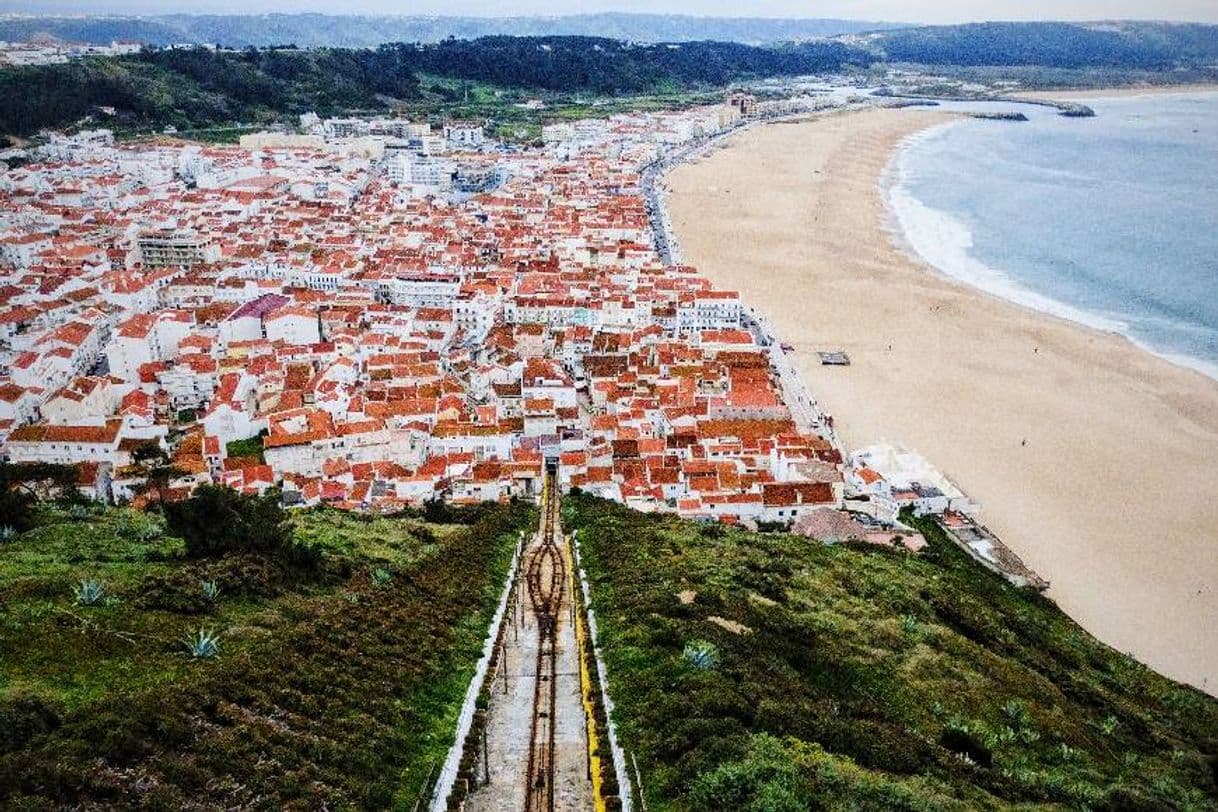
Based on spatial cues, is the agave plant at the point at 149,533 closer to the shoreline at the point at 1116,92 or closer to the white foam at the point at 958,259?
the white foam at the point at 958,259

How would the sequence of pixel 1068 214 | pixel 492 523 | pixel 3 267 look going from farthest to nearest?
1. pixel 1068 214
2. pixel 3 267
3. pixel 492 523

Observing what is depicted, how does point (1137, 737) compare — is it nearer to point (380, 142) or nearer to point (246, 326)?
point (246, 326)

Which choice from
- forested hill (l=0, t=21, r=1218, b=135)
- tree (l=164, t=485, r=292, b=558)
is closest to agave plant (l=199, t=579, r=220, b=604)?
tree (l=164, t=485, r=292, b=558)

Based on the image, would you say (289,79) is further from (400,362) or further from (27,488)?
(27,488)

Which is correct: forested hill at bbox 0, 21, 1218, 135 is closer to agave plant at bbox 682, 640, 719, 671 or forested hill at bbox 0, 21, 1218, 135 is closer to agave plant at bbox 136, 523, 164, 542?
agave plant at bbox 136, 523, 164, 542

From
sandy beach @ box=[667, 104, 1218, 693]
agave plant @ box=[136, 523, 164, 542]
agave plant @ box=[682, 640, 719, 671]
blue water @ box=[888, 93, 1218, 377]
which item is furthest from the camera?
blue water @ box=[888, 93, 1218, 377]

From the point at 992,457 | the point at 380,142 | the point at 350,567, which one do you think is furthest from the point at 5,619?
the point at 380,142

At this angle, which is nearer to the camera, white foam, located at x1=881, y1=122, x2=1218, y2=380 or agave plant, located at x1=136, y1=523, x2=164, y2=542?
agave plant, located at x1=136, y1=523, x2=164, y2=542
